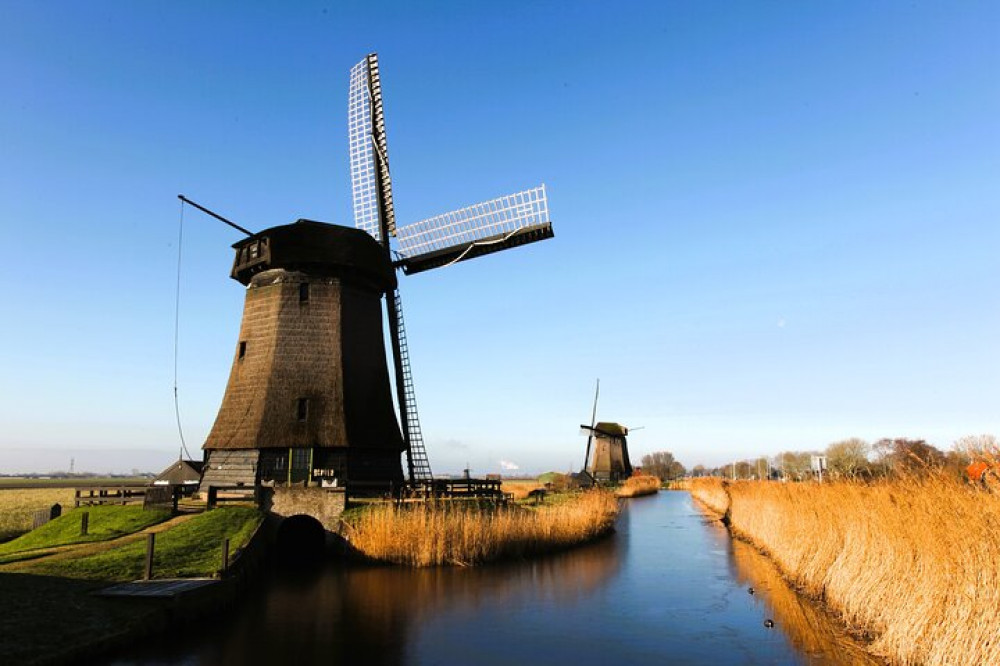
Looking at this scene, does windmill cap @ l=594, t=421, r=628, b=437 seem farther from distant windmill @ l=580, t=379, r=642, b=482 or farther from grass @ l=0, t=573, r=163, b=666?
grass @ l=0, t=573, r=163, b=666

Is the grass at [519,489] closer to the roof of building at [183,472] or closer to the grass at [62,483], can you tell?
the roof of building at [183,472]

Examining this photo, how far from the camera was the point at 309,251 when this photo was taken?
21766 mm

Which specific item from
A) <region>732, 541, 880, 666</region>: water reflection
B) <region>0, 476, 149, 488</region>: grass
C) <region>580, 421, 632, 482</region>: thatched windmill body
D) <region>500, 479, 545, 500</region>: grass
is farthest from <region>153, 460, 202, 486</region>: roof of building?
<region>580, 421, 632, 482</region>: thatched windmill body

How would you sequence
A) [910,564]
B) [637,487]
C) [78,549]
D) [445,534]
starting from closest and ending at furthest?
[910,564] → [78,549] → [445,534] → [637,487]

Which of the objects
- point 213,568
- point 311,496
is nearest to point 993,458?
point 213,568

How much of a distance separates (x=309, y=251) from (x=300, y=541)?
991 cm

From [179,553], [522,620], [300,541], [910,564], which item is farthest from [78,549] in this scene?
[910,564]

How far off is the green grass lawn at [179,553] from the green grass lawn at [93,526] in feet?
5.05

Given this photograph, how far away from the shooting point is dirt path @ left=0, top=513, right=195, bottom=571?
41.6 feet

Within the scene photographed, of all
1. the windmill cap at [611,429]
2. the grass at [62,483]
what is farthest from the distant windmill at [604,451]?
the grass at [62,483]

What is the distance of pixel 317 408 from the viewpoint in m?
20.9

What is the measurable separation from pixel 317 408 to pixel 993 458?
59.2ft

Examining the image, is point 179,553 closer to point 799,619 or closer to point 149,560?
point 149,560

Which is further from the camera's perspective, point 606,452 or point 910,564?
point 606,452
